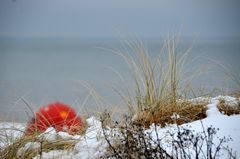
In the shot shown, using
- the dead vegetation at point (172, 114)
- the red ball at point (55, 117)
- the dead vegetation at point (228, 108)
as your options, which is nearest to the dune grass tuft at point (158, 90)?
the dead vegetation at point (172, 114)

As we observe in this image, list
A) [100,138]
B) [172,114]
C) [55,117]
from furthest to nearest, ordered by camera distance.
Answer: [55,117]
[172,114]
[100,138]

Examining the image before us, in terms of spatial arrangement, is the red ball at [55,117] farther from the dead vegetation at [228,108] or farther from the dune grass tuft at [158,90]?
the dead vegetation at [228,108]

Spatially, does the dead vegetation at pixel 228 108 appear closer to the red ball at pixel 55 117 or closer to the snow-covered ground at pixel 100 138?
the snow-covered ground at pixel 100 138

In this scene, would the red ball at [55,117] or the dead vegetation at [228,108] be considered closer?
the dead vegetation at [228,108]

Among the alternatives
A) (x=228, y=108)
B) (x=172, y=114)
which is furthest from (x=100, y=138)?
(x=228, y=108)

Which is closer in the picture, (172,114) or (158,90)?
(172,114)

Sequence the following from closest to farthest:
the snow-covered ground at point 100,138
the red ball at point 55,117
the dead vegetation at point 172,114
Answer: the snow-covered ground at point 100,138
the dead vegetation at point 172,114
the red ball at point 55,117

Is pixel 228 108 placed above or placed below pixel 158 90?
below

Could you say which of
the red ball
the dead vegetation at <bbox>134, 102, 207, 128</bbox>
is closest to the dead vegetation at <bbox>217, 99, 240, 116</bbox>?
the dead vegetation at <bbox>134, 102, 207, 128</bbox>

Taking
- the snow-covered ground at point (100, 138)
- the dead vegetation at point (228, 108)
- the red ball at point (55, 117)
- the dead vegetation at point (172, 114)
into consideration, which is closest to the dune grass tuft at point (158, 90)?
the dead vegetation at point (172, 114)

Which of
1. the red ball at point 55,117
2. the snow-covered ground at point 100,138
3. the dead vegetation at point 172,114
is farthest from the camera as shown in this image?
the red ball at point 55,117

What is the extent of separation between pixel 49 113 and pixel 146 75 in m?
0.82

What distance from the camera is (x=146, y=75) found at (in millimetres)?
3371

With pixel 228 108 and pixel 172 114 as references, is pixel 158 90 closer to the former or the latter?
pixel 172 114
